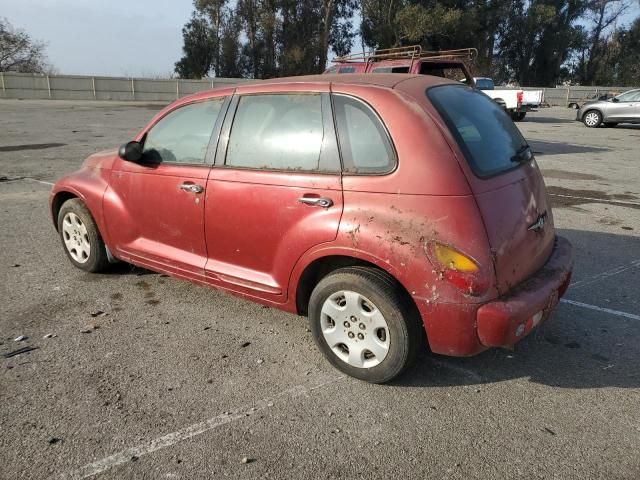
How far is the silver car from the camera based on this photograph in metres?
21.0

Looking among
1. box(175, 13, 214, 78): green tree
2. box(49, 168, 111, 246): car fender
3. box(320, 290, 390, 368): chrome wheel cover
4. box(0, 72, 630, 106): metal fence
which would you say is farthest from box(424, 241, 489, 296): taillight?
box(175, 13, 214, 78): green tree

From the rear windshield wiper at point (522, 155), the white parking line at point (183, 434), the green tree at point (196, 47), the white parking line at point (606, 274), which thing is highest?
the green tree at point (196, 47)

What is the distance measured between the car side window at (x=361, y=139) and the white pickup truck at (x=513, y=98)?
20.4m

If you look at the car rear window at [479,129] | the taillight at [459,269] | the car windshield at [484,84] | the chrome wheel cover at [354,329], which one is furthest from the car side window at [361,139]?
the car windshield at [484,84]

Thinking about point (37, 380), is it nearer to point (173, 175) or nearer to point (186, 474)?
point (186, 474)

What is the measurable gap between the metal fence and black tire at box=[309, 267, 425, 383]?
123 ft

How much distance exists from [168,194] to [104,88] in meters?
40.2

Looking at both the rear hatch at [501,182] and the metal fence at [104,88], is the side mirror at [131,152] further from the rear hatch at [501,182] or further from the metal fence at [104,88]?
the metal fence at [104,88]

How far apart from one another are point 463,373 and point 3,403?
8.79ft

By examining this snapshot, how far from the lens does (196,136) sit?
13.0 ft

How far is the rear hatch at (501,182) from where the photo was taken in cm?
290

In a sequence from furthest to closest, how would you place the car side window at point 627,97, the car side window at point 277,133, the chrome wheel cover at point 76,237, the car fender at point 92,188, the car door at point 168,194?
the car side window at point 627,97 < the chrome wheel cover at point 76,237 < the car fender at point 92,188 < the car door at point 168,194 < the car side window at point 277,133

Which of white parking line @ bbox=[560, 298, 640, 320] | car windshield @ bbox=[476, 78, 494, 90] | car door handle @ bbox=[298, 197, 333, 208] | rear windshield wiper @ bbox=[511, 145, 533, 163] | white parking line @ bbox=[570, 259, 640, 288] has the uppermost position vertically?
car windshield @ bbox=[476, 78, 494, 90]

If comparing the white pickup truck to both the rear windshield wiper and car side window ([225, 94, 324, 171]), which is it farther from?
car side window ([225, 94, 324, 171])
